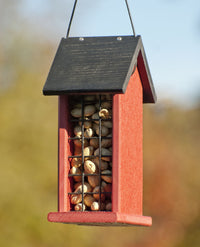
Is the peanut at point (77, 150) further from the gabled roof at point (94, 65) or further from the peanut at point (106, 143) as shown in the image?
the gabled roof at point (94, 65)

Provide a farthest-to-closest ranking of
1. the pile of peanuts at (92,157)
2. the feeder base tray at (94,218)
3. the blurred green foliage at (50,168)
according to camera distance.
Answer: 1. the blurred green foliage at (50,168)
2. the pile of peanuts at (92,157)
3. the feeder base tray at (94,218)

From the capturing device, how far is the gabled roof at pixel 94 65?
5533mm

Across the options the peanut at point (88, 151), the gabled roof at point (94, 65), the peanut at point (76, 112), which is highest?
the gabled roof at point (94, 65)

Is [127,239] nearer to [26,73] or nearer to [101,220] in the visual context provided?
[26,73]

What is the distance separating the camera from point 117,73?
18.3ft

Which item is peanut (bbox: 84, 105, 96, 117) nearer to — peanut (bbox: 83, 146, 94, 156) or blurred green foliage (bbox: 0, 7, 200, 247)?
peanut (bbox: 83, 146, 94, 156)

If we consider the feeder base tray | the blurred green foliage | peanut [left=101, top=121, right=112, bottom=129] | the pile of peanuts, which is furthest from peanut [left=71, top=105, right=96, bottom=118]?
the blurred green foliage

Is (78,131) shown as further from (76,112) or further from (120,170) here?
(120,170)

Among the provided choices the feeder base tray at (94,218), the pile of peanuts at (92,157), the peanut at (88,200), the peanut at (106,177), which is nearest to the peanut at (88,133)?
the pile of peanuts at (92,157)

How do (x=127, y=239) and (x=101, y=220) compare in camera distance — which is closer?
(x=101, y=220)

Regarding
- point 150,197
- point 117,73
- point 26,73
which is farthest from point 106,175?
point 150,197

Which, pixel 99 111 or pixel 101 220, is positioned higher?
pixel 99 111

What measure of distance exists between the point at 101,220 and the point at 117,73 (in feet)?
2.98

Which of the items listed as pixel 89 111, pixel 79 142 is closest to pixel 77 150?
pixel 79 142
